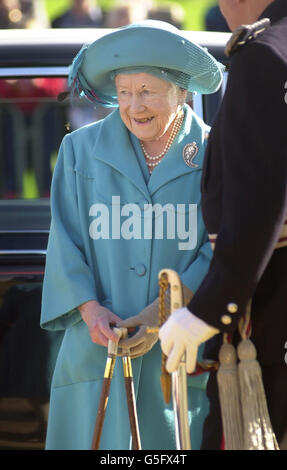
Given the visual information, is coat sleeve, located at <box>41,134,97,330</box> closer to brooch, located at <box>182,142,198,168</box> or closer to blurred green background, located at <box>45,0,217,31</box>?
brooch, located at <box>182,142,198,168</box>

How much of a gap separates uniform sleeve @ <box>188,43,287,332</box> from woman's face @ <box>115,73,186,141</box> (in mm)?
698

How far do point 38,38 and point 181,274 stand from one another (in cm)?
125

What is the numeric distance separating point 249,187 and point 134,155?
0.93 metres

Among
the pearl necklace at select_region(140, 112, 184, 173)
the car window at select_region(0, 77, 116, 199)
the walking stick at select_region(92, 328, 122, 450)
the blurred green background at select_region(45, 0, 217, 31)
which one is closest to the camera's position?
the walking stick at select_region(92, 328, 122, 450)

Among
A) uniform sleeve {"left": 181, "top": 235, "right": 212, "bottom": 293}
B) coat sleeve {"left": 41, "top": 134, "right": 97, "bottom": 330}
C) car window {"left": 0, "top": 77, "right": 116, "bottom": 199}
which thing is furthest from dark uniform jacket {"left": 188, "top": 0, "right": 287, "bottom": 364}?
car window {"left": 0, "top": 77, "right": 116, "bottom": 199}

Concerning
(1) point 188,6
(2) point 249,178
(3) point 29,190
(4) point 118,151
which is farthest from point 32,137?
(1) point 188,6

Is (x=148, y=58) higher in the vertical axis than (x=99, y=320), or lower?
higher

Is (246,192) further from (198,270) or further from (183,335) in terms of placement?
(198,270)

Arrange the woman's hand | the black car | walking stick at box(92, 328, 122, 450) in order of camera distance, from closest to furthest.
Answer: walking stick at box(92, 328, 122, 450), the woman's hand, the black car

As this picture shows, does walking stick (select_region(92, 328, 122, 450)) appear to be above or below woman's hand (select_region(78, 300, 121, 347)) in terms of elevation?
below

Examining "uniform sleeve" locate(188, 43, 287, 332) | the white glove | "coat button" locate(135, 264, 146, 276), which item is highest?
"coat button" locate(135, 264, 146, 276)

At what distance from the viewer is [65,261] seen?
3279 mm

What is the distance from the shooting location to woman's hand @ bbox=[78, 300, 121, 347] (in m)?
3.11

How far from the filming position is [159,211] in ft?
10.8
